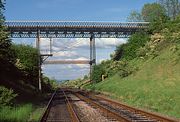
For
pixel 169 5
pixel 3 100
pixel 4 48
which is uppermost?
pixel 169 5

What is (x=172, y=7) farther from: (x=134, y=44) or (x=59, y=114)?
(x=59, y=114)

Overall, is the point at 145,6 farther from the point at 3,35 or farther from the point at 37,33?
the point at 3,35

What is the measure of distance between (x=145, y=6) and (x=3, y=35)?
83.1 m

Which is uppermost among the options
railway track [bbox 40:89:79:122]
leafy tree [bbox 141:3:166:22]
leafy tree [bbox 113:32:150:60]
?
leafy tree [bbox 141:3:166:22]

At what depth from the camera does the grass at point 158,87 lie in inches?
1102

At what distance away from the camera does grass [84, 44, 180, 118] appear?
2798 cm

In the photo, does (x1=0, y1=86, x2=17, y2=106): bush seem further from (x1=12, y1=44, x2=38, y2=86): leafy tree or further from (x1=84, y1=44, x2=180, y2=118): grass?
(x1=12, y1=44, x2=38, y2=86): leafy tree

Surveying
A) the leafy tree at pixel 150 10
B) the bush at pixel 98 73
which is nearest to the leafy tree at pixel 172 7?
the leafy tree at pixel 150 10

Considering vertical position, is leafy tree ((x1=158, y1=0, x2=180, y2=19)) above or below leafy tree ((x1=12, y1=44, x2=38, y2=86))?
above

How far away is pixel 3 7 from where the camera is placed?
2936cm

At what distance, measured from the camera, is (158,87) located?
3847 cm

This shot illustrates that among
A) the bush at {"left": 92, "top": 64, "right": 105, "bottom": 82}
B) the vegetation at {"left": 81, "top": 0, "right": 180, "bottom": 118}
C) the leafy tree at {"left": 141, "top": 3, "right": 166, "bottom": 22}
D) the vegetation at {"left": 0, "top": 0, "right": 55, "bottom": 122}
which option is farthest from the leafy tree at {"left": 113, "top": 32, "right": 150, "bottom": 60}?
the leafy tree at {"left": 141, "top": 3, "right": 166, "bottom": 22}

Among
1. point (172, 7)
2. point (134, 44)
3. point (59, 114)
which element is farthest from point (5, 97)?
point (172, 7)

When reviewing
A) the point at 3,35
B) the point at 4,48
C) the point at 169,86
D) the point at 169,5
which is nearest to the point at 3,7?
the point at 3,35
